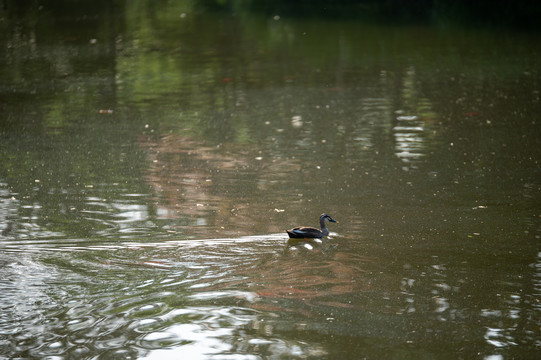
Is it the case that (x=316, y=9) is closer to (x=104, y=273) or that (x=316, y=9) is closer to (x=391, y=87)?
(x=391, y=87)

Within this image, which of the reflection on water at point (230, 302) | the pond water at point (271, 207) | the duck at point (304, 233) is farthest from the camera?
the duck at point (304, 233)

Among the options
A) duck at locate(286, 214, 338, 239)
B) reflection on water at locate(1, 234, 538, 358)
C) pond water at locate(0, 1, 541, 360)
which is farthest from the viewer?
duck at locate(286, 214, 338, 239)

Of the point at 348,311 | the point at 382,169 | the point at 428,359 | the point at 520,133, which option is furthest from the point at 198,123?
the point at 428,359

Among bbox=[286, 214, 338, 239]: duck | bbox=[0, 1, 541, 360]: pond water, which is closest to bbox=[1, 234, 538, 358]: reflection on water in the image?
bbox=[0, 1, 541, 360]: pond water

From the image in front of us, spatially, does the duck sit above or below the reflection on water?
above

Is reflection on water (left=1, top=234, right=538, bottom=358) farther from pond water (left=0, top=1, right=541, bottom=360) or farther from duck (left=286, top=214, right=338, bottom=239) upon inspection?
duck (left=286, top=214, right=338, bottom=239)

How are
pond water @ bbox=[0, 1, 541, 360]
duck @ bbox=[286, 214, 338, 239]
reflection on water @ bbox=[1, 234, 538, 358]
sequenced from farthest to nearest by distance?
duck @ bbox=[286, 214, 338, 239], pond water @ bbox=[0, 1, 541, 360], reflection on water @ bbox=[1, 234, 538, 358]

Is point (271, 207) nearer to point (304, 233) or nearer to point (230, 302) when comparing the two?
point (304, 233)

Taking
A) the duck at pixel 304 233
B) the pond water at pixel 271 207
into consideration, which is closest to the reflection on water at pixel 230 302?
the pond water at pixel 271 207

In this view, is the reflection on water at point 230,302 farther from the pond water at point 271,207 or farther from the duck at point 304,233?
the duck at point 304,233

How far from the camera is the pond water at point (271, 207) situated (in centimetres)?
627

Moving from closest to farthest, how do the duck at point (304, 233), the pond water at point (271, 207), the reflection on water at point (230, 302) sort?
the reflection on water at point (230, 302)
the pond water at point (271, 207)
the duck at point (304, 233)

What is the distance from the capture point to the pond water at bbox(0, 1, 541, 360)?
247 inches

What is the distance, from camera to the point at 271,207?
9.29m
